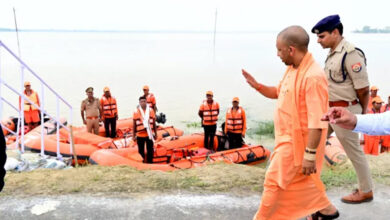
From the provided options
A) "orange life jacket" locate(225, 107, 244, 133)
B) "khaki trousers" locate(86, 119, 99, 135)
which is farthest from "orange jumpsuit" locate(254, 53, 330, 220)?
"khaki trousers" locate(86, 119, 99, 135)

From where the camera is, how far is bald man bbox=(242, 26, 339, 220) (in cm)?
231

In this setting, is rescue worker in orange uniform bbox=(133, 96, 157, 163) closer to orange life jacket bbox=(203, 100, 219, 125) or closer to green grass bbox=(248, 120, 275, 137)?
orange life jacket bbox=(203, 100, 219, 125)

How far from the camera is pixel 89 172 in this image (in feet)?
13.0

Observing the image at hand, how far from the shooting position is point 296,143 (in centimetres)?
240

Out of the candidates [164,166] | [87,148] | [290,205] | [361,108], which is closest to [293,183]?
[290,205]

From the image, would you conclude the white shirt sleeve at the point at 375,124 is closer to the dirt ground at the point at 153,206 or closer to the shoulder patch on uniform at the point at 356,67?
the shoulder patch on uniform at the point at 356,67

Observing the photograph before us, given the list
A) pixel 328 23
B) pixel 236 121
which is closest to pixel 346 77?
pixel 328 23

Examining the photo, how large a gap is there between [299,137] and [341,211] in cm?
105

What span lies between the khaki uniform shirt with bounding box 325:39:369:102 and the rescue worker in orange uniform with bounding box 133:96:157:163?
440 cm

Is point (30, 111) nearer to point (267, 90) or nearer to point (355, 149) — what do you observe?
point (267, 90)

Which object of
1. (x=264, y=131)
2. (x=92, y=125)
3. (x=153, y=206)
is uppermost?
(x=153, y=206)

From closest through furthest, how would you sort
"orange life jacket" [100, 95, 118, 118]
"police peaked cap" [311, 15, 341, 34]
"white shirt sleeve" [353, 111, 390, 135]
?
"white shirt sleeve" [353, 111, 390, 135], "police peaked cap" [311, 15, 341, 34], "orange life jacket" [100, 95, 118, 118]

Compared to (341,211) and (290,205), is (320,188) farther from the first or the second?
(341,211)

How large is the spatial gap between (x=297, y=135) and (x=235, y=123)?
5989mm
